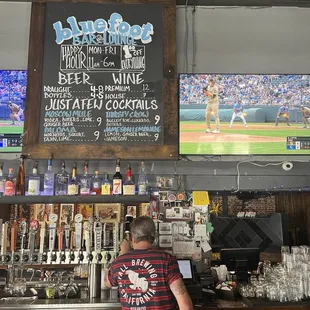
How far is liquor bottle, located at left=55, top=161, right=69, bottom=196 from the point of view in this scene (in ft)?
10.8

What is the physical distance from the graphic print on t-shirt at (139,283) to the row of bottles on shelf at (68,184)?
0.89 metres

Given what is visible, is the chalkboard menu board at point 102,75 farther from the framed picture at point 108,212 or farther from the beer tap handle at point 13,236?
the framed picture at point 108,212

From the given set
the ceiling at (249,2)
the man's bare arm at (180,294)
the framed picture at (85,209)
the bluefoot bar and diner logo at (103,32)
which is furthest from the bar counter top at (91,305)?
the ceiling at (249,2)

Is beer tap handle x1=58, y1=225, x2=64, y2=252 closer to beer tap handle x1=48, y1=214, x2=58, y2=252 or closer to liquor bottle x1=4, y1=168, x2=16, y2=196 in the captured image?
beer tap handle x1=48, y1=214, x2=58, y2=252

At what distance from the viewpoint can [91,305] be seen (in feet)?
8.95

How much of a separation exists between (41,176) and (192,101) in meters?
1.55

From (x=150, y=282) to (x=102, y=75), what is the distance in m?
1.92

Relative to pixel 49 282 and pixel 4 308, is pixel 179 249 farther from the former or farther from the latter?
pixel 4 308

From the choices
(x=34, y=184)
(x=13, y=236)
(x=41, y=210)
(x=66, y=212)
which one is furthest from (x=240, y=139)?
(x=41, y=210)

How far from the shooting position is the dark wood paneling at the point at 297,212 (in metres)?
7.56

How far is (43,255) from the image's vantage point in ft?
9.85

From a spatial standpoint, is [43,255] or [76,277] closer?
[43,255]

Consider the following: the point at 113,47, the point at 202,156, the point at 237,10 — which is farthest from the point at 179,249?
the point at 237,10

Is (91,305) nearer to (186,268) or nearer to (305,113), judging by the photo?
(186,268)
